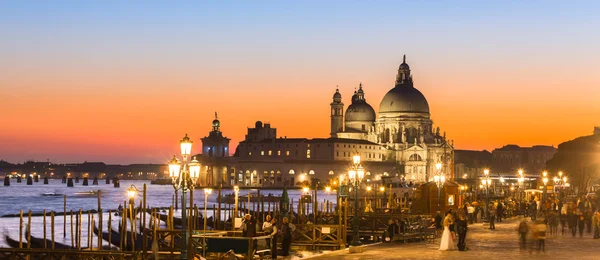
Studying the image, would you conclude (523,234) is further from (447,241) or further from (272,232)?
(272,232)

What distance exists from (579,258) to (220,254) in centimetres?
843

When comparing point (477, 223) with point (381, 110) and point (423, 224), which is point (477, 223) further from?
point (381, 110)

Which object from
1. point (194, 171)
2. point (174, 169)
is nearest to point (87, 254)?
point (174, 169)

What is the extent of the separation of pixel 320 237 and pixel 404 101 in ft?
509

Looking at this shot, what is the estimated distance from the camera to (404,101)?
599 feet

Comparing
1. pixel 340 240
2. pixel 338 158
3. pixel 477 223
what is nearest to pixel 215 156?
pixel 338 158

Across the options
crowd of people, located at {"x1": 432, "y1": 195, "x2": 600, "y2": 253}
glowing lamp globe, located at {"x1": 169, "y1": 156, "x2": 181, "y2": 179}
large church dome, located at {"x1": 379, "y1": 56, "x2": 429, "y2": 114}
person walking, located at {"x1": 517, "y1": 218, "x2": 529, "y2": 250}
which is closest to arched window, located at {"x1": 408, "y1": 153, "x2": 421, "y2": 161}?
large church dome, located at {"x1": 379, "y1": 56, "x2": 429, "y2": 114}

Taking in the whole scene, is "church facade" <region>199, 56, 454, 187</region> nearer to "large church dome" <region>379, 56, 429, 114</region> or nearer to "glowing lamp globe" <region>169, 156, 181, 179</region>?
"large church dome" <region>379, 56, 429, 114</region>

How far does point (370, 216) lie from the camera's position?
3509 cm

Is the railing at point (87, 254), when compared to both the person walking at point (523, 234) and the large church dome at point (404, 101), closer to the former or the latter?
the person walking at point (523, 234)

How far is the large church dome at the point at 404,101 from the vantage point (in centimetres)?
18250

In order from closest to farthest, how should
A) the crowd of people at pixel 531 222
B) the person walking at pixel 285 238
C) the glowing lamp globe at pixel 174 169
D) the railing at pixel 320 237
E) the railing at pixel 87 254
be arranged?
the glowing lamp globe at pixel 174 169 → the railing at pixel 87 254 → the person walking at pixel 285 238 → the crowd of people at pixel 531 222 → the railing at pixel 320 237

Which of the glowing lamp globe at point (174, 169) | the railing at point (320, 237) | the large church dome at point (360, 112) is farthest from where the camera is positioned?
the large church dome at point (360, 112)

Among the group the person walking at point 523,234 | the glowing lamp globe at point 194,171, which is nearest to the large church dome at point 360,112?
the person walking at point 523,234
